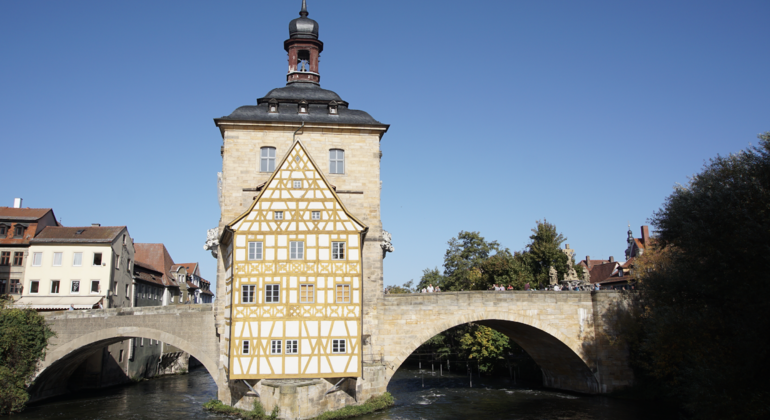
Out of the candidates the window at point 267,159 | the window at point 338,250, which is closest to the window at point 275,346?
the window at point 338,250

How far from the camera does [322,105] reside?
29.3 meters

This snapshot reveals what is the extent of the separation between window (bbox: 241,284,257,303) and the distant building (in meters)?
20.3

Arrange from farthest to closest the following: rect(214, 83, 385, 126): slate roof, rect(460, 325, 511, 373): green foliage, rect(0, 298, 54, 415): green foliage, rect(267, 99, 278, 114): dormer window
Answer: rect(460, 325, 511, 373): green foliage → rect(267, 99, 278, 114): dormer window → rect(214, 83, 385, 126): slate roof → rect(0, 298, 54, 415): green foliage

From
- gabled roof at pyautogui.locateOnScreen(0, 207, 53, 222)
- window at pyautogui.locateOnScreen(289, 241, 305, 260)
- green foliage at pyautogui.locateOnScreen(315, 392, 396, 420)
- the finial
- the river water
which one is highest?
the finial

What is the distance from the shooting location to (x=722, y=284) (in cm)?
1691

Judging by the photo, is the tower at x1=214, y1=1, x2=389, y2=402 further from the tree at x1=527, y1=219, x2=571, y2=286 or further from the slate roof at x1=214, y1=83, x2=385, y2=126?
the tree at x1=527, y1=219, x2=571, y2=286

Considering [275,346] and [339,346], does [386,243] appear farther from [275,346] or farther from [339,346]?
[275,346]

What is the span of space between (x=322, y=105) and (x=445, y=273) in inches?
1092

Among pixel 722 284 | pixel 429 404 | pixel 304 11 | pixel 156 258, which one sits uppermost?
pixel 304 11

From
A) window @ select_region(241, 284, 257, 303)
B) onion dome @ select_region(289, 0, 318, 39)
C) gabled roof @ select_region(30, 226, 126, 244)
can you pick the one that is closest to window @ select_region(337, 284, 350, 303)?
window @ select_region(241, 284, 257, 303)

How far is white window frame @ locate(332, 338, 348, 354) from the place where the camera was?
24453 mm

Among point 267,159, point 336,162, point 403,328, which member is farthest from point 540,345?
point 267,159

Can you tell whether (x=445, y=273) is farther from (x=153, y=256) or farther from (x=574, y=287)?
(x=153, y=256)

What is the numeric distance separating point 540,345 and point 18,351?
86.1 feet
